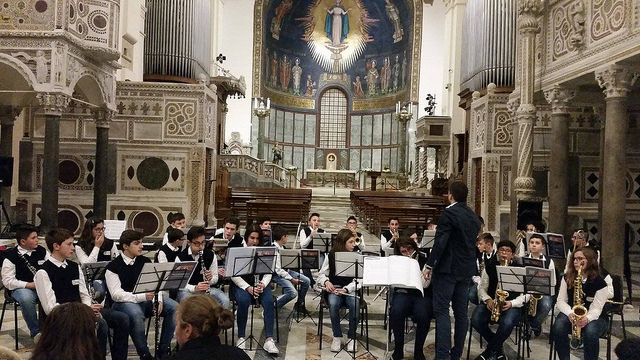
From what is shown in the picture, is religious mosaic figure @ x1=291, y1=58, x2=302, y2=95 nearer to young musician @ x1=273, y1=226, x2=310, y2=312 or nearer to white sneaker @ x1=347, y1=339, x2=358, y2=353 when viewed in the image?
young musician @ x1=273, y1=226, x2=310, y2=312

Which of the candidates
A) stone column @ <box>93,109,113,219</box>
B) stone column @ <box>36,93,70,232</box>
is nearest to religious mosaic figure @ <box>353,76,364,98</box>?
stone column @ <box>93,109,113,219</box>

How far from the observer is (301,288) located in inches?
313

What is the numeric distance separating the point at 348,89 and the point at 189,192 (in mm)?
23071

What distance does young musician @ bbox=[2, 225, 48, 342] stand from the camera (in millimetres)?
5941

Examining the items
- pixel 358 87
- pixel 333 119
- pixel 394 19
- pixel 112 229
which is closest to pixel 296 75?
pixel 333 119

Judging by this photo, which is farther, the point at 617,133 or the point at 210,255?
the point at 617,133

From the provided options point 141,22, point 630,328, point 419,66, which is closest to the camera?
point 630,328

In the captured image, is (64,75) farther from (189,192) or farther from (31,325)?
(31,325)

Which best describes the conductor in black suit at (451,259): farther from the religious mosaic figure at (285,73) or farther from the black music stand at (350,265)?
the religious mosaic figure at (285,73)

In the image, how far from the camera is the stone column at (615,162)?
8688mm

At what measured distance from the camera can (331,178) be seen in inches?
1281

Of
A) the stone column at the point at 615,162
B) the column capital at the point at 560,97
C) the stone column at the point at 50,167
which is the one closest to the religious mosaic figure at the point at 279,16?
the stone column at the point at 50,167

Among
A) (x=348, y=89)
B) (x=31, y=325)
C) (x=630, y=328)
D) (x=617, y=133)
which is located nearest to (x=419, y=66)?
(x=348, y=89)

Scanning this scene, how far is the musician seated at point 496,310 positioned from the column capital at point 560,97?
5.19m
